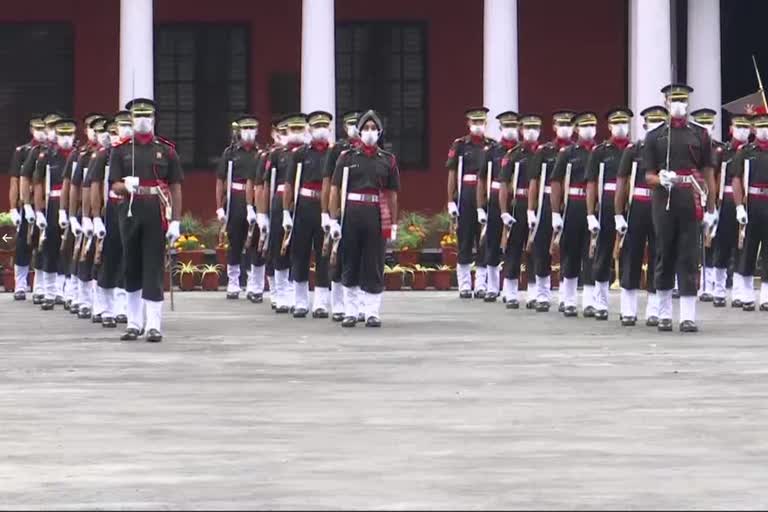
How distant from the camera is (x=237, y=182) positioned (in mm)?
31203

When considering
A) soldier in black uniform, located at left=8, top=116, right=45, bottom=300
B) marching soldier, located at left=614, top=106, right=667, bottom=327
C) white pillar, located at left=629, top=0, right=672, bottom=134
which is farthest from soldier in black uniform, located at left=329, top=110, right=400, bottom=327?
→ white pillar, located at left=629, top=0, right=672, bottom=134

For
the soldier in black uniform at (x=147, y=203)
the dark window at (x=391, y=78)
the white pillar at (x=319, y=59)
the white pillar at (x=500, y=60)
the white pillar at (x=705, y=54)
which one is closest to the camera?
the soldier in black uniform at (x=147, y=203)

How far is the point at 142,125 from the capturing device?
2327 centimetres

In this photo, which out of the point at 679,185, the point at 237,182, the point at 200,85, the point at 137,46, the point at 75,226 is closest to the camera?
the point at 679,185

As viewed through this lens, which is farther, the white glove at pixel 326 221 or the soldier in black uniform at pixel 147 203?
the white glove at pixel 326 221

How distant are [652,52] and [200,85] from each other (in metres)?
7.78

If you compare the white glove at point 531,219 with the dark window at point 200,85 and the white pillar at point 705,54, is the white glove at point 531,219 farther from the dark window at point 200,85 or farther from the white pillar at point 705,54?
the dark window at point 200,85

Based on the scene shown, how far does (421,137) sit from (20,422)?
87.1ft

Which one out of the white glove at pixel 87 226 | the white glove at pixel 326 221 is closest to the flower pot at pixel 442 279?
the white glove at pixel 326 221

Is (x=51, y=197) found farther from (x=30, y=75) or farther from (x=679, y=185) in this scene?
(x=30, y=75)

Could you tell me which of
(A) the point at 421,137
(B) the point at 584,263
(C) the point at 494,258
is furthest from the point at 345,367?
(A) the point at 421,137

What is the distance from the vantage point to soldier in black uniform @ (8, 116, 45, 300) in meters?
31.0

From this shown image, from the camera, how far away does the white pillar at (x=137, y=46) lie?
1473 inches

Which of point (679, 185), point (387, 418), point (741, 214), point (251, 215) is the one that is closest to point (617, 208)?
point (679, 185)
